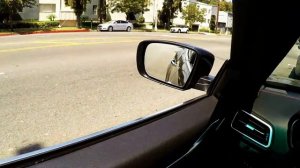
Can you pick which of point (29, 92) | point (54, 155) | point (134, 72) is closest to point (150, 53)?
point (54, 155)

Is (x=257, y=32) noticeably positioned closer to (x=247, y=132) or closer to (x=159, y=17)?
(x=247, y=132)

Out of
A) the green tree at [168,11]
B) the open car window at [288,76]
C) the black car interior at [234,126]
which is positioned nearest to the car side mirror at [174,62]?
the black car interior at [234,126]

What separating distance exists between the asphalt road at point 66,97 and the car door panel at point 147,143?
7.22 ft

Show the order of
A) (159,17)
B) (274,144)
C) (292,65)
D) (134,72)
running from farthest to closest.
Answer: (159,17) < (134,72) < (292,65) < (274,144)

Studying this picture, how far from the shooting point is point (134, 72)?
10555mm

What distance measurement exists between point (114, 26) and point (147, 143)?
3652cm

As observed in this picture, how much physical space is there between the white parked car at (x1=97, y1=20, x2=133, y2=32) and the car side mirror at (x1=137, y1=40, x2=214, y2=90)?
112 ft

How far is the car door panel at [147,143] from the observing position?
1295 mm

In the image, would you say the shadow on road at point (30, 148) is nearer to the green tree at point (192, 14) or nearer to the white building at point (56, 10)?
the white building at point (56, 10)

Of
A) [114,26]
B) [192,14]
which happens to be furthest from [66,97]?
[192,14]

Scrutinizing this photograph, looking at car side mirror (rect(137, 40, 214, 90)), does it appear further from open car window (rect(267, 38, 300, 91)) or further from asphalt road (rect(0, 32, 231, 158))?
asphalt road (rect(0, 32, 231, 158))

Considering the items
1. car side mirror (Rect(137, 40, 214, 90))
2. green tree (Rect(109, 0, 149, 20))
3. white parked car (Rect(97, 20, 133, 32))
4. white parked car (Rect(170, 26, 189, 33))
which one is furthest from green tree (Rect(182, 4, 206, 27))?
car side mirror (Rect(137, 40, 214, 90))

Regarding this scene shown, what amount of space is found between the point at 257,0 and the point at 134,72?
915 centimetres

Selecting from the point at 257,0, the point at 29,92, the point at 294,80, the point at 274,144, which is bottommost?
the point at 29,92
